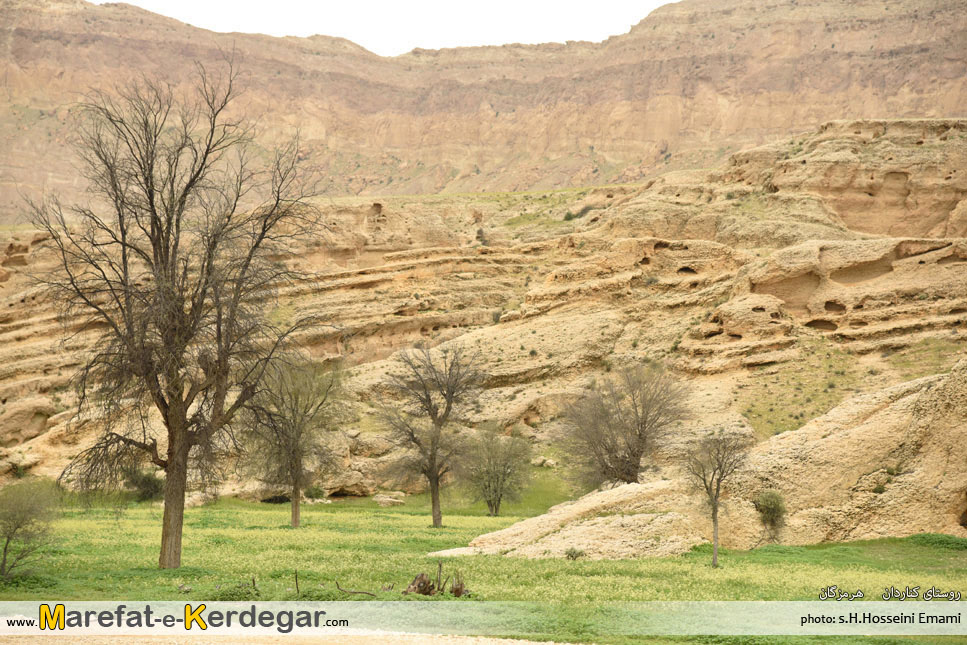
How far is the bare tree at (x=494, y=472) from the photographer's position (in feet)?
132

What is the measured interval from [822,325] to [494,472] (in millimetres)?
23150

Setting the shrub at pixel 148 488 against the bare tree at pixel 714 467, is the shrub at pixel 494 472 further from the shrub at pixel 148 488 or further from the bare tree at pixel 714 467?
the bare tree at pixel 714 467

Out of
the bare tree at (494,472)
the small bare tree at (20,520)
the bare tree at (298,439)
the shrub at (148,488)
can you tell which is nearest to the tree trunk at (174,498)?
the small bare tree at (20,520)

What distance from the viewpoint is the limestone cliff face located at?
13762 centimetres

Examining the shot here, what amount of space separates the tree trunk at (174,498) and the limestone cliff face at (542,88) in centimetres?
12021

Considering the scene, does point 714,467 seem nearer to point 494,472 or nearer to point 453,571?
point 453,571

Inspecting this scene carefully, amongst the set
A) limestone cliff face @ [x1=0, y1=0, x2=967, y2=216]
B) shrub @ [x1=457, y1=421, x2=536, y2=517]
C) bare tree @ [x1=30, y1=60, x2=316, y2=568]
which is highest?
limestone cliff face @ [x1=0, y1=0, x2=967, y2=216]

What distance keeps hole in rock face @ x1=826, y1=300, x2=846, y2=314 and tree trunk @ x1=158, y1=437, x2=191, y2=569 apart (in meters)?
42.8

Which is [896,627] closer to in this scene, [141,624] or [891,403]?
[141,624]

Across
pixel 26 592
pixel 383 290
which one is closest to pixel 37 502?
pixel 26 592

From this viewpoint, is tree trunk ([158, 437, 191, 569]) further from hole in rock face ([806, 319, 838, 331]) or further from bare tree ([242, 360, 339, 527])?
hole in rock face ([806, 319, 838, 331])

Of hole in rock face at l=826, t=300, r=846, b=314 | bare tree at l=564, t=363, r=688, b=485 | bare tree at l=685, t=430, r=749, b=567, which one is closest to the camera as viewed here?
bare tree at l=685, t=430, r=749, b=567

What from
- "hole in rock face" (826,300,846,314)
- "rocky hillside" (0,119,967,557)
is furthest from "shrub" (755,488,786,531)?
"hole in rock face" (826,300,846,314)

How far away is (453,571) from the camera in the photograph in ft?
60.3
